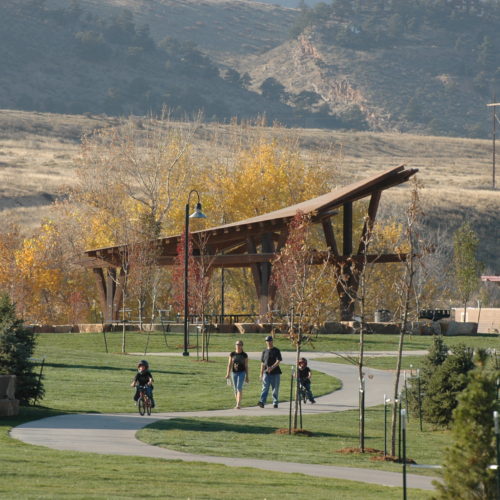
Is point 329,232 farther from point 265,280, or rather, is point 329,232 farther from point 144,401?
point 144,401

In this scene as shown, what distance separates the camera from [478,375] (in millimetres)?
10383

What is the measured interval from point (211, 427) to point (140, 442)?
102 inches

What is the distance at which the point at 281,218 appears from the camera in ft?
154

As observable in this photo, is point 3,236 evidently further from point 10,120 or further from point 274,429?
point 10,120

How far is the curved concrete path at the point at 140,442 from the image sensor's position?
1553 cm

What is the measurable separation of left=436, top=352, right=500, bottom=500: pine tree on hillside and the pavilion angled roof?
36046 mm

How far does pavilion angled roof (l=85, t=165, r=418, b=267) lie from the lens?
47500mm

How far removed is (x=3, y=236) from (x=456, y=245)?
2556 centimetres

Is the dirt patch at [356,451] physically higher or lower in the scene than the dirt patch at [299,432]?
lower

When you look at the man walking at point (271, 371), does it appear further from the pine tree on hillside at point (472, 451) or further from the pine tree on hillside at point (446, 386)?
the pine tree on hillside at point (472, 451)

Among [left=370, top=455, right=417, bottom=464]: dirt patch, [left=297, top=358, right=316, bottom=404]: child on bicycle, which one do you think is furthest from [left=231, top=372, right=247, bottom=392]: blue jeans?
[left=370, top=455, right=417, bottom=464]: dirt patch

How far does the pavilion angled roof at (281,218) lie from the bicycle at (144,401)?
2456 centimetres

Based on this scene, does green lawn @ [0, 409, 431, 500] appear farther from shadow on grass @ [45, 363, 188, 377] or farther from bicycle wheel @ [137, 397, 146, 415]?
shadow on grass @ [45, 363, 188, 377]

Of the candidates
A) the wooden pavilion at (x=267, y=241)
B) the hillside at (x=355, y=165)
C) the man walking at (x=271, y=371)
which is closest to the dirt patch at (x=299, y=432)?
the man walking at (x=271, y=371)
